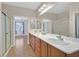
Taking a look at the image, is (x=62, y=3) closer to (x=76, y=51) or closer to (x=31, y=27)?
(x=76, y=51)

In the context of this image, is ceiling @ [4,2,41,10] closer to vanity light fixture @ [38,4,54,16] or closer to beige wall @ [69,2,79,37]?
vanity light fixture @ [38,4,54,16]

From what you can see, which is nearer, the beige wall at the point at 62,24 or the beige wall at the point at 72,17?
the beige wall at the point at 72,17

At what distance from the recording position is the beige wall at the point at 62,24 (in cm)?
248

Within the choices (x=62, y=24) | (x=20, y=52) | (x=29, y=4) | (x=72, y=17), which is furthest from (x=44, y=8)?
(x=20, y=52)

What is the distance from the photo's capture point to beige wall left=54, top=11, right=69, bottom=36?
2482 millimetres

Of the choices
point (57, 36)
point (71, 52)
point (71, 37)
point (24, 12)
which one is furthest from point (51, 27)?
point (71, 52)

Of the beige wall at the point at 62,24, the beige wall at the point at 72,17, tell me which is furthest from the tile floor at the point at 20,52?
the beige wall at the point at 72,17

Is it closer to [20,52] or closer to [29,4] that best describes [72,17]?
[29,4]

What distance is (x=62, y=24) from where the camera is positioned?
2.63 m

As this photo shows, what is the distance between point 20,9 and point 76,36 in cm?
158

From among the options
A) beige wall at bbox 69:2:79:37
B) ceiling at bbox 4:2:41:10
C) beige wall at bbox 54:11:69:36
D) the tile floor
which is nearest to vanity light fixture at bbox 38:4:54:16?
ceiling at bbox 4:2:41:10

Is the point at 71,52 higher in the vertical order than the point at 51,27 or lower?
lower

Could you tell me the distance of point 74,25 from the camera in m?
2.29

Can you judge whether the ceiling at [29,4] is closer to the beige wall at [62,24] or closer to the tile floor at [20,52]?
the beige wall at [62,24]
